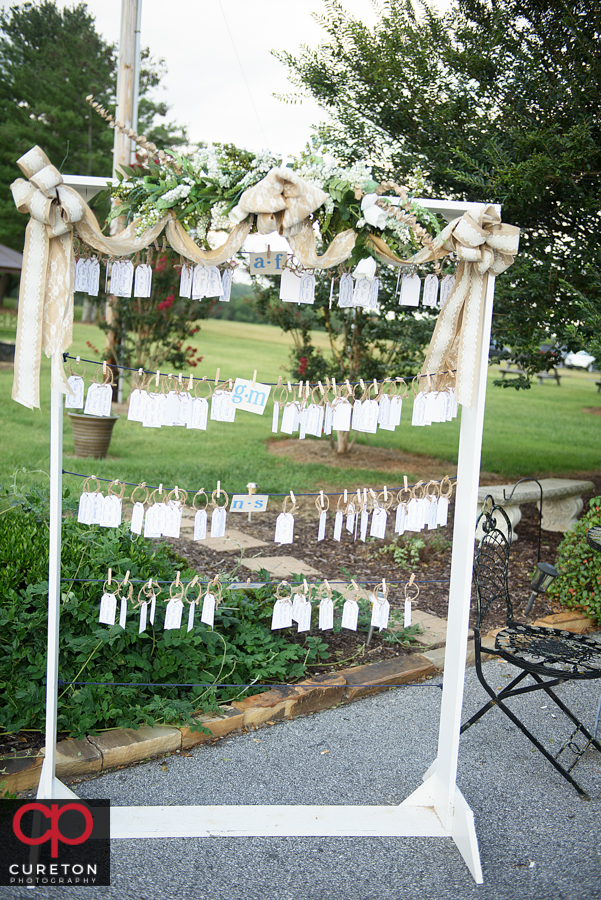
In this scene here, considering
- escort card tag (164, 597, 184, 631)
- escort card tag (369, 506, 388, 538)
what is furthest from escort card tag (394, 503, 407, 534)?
escort card tag (164, 597, 184, 631)

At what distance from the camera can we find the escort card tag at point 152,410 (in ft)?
7.57

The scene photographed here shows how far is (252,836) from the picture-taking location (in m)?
2.32

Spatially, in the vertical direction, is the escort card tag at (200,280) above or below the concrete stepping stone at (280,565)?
above

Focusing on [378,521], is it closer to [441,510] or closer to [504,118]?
[441,510]

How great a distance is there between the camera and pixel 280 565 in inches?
192

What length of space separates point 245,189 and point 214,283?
326 millimetres

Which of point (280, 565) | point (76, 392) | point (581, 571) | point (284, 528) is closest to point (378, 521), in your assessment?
point (284, 528)

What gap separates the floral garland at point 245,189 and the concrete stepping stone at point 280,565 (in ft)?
9.36

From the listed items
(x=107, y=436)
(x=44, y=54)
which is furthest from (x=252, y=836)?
(x=44, y=54)

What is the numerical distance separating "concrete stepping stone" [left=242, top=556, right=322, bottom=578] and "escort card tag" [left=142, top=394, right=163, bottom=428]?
249 cm

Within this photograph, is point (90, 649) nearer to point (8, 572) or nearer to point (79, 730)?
point (79, 730)

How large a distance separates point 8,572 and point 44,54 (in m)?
24.1

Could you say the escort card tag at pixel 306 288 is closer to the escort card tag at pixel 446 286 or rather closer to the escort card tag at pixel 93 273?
the escort card tag at pixel 446 286

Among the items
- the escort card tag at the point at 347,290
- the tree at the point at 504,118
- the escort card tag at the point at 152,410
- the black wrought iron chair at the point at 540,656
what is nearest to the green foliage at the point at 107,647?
the escort card tag at the point at 152,410
